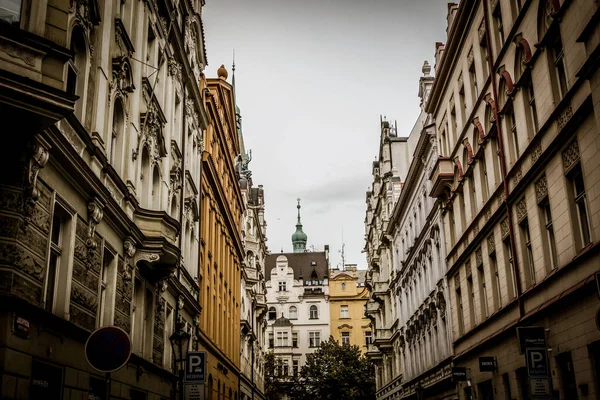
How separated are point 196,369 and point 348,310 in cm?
7676

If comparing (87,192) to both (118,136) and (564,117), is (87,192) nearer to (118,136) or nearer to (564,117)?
(118,136)

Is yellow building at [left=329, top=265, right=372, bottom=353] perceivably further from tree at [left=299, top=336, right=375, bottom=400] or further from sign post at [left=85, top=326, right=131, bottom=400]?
sign post at [left=85, top=326, right=131, bottom=400]

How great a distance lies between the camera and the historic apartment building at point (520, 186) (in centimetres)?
1498

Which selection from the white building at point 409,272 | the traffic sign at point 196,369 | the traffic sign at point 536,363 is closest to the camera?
the traffic sign at point 536,363

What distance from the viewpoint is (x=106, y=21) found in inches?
649

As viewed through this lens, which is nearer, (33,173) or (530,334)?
(33,173)

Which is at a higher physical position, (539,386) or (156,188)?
(156,188)

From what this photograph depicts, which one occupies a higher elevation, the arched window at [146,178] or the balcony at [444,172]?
the balcony at [444,172]

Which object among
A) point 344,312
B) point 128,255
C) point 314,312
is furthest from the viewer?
point 314,312

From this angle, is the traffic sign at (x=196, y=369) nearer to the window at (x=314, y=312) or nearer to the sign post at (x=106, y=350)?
the sign post at (x=106, y=350)

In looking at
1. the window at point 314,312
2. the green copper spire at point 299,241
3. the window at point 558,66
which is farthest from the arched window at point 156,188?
the green copper spire at point 299,241

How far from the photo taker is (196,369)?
18719 mm

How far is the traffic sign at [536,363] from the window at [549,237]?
390 cm

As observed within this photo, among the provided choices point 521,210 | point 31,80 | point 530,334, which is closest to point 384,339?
point 521,210
